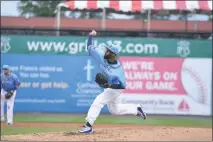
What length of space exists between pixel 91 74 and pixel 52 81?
1.53 m

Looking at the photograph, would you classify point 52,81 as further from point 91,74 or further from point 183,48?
point 183,48

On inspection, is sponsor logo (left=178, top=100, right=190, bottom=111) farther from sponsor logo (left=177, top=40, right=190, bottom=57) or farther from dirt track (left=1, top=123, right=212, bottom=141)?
dirt track (left=1, top=123, right=212, bottom=141)

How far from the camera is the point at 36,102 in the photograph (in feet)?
65.2

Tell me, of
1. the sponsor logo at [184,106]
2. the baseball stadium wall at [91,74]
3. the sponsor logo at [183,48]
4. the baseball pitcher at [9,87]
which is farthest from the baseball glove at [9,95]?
the sponsor logo at [183,48]

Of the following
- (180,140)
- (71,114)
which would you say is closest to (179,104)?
Result: (71,114)

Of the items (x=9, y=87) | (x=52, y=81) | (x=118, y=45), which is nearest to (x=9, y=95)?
(x=9, y=87)

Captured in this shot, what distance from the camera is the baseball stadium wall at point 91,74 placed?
65.0ft

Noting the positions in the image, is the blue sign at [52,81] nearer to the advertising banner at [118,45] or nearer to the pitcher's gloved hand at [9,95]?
the advertising banner at [118,45]

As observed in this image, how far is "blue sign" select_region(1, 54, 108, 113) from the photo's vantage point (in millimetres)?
19797

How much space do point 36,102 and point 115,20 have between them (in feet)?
55.2

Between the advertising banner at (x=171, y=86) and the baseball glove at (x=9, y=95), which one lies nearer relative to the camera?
the baseball glove at (x=9, y=95)

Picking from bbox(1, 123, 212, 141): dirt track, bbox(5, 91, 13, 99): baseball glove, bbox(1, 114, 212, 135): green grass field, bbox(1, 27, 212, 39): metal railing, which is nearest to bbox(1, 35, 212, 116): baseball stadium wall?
bbox(1, 27, 212, 39): metal railing

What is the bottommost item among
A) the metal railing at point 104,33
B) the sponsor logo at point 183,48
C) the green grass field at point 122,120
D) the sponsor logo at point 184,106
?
the green grass field at point 122,120

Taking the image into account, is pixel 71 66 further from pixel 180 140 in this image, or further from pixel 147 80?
pixel 180 140
